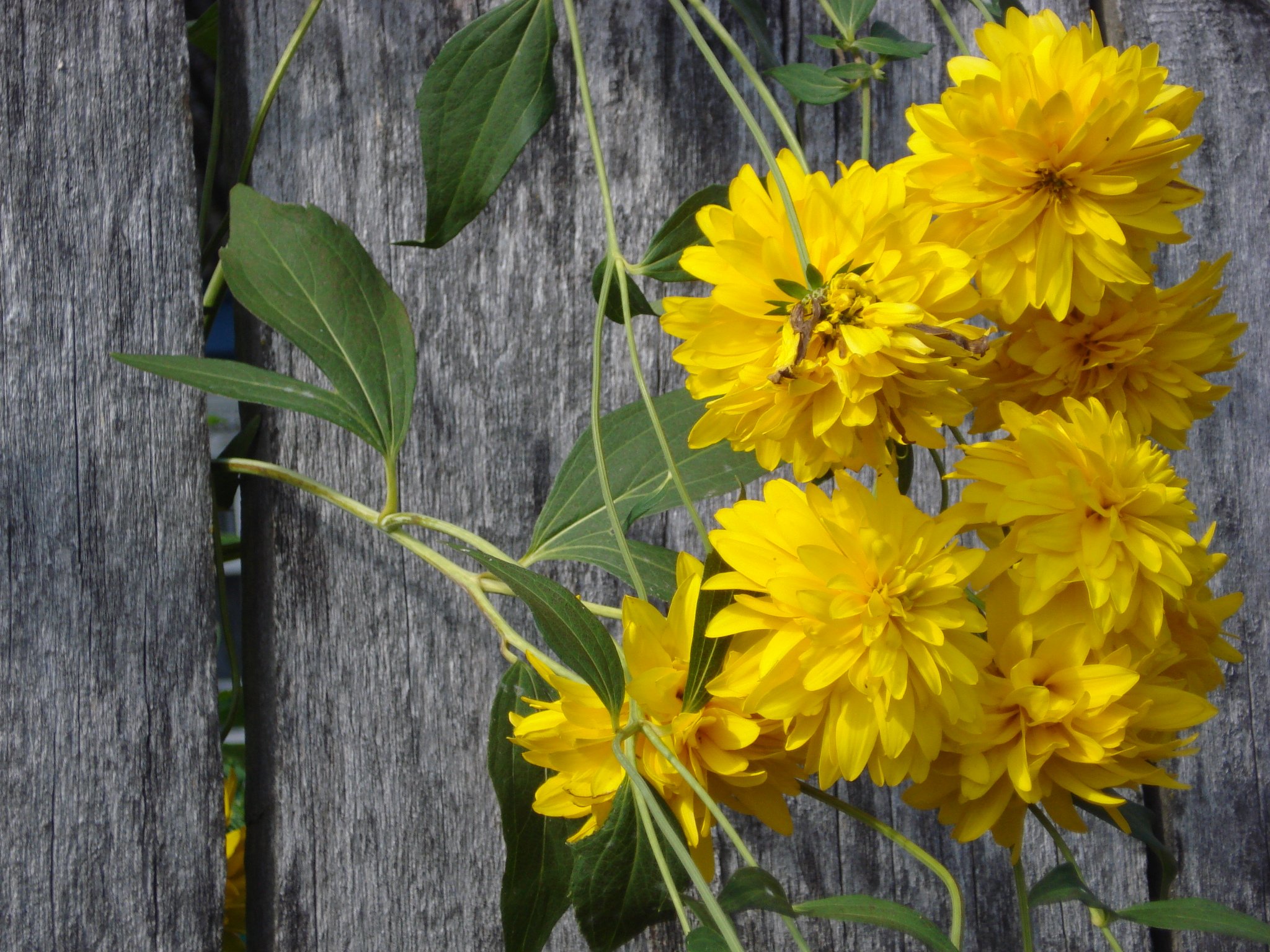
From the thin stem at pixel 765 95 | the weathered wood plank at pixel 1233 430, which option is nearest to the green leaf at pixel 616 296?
the thin stem at pixel 765 95

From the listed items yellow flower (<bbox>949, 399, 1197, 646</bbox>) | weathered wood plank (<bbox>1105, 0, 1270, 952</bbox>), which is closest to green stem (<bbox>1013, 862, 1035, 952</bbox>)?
yellow flower (<bbox>949, 399, 1197, 646</bbox>)

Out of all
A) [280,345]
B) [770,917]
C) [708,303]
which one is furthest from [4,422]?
[770,917]

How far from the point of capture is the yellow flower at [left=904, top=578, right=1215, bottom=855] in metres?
0.37

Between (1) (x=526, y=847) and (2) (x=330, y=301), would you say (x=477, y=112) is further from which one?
(1) (x=526, y=847)

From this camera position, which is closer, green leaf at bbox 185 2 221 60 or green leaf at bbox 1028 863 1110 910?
green leaf at bbox 1028 863 1110 910

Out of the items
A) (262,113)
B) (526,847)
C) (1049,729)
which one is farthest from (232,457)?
(1049,729)

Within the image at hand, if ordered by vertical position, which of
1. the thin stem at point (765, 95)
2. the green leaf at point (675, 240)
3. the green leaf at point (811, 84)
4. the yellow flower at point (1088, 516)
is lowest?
the yellow flower at point (1088, 516)

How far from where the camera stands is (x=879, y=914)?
1.30ft

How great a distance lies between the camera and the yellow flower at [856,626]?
35 cm

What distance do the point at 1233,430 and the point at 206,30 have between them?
87 centimetres

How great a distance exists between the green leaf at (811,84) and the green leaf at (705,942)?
495 mm

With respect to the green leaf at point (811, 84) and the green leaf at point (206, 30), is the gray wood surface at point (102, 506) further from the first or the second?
the green leaf at point (811, 84)

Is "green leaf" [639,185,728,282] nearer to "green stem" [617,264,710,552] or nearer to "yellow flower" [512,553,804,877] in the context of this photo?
"green stem" [617,264,710,552]

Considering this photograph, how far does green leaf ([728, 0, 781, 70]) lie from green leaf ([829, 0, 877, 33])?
0.17 ft
